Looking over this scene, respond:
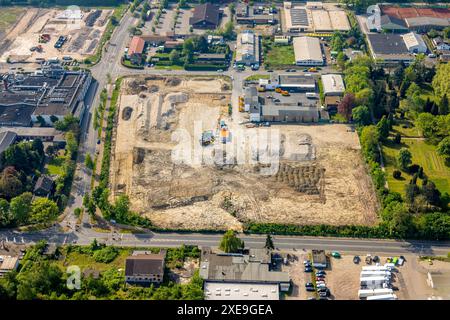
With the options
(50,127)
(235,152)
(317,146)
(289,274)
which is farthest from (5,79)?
(289,274)

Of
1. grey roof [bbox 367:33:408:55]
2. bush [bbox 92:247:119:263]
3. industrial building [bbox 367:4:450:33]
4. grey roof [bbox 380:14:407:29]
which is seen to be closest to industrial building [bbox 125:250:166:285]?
bush [bbox 92:247:119:263]

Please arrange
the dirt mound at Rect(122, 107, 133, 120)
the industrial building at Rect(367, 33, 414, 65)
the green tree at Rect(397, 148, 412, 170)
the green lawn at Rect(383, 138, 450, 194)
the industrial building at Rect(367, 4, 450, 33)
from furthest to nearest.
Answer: the industrial building at Rect(367, 4, 450, 33)
the industrial building at Rect(367, 33, 414, 65)
the dirt mound at Rect(122, 107, 133, 120)
the green tree at Rect(397, 148, 412, 170)
the green lawn at Rect(383, 138, 450, 194)

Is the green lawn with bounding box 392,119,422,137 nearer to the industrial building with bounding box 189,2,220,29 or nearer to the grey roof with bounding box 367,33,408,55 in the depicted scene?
the grey roof with bounding box 367,33,408,55

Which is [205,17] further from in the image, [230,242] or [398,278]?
[398,278]

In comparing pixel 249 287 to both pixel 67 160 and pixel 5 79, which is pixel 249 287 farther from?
pixel 5 79

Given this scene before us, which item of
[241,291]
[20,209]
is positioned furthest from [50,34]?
[241,291]

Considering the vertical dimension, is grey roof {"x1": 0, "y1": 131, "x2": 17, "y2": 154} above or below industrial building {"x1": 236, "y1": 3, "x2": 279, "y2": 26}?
below

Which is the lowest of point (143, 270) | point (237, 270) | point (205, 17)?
point (143, 270)
